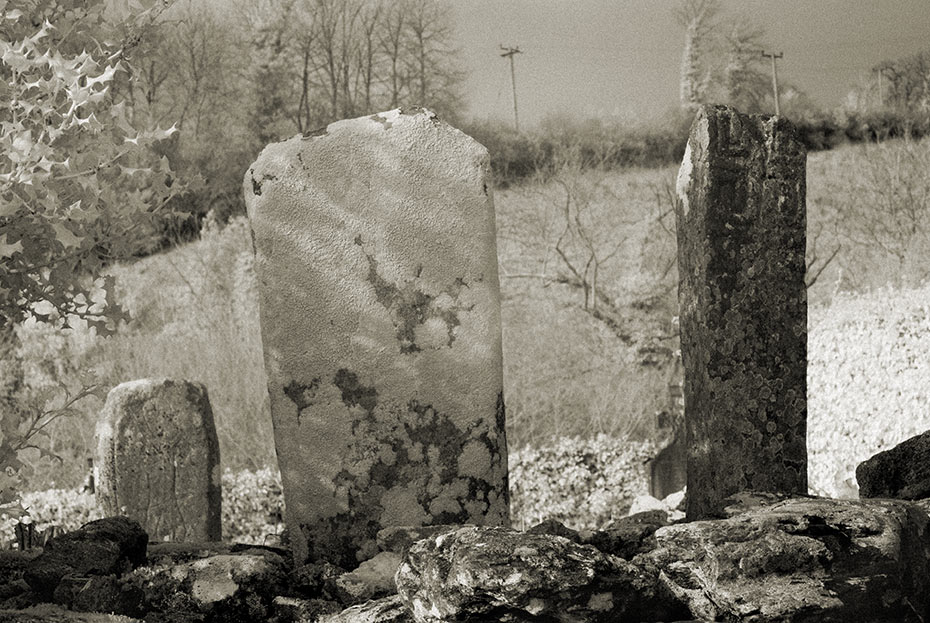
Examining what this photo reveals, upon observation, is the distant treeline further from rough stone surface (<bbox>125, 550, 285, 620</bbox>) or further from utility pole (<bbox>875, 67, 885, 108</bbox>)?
rough stone surface (<bbox>125, 550, 285, 620</bbox>)

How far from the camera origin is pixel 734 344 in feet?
14.4

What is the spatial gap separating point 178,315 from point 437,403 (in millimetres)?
11794

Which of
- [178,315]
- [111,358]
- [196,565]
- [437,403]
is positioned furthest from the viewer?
[178,315]

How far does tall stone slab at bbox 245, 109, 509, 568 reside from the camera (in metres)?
4.05

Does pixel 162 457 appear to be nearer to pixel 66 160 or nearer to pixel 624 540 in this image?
pixel 66 160

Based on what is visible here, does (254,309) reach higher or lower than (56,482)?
higher

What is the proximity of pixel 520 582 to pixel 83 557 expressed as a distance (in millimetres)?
1787

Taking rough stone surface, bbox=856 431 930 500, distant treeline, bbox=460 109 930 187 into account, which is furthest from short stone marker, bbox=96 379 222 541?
distant treeline, bbox=460 109 930 187

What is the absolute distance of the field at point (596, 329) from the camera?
8977 mm

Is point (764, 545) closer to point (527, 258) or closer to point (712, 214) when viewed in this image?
point (712, 214)

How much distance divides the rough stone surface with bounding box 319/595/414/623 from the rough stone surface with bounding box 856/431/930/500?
2177 millimetres

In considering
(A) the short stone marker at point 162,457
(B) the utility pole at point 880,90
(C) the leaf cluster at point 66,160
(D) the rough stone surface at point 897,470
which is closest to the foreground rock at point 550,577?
(D) the rough stone surface at point 897,470

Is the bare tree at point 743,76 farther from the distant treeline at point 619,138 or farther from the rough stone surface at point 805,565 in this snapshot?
the rough stone surface at point 805,565

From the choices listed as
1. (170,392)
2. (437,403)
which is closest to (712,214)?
(437,403)
